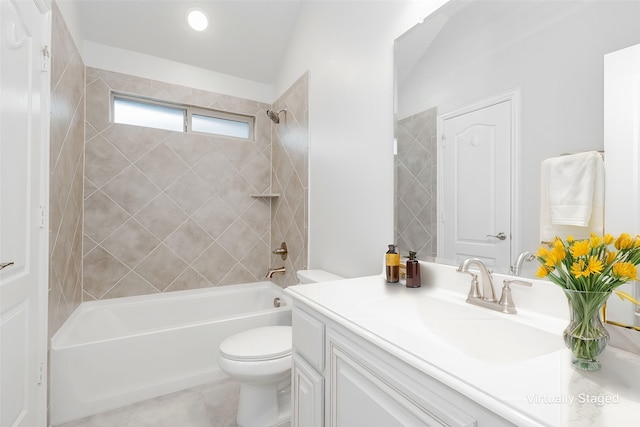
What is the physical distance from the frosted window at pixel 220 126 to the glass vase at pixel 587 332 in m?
2.91

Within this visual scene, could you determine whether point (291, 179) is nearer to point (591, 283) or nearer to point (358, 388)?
point (358, 388)

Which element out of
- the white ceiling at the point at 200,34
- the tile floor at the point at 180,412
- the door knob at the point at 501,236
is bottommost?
the tile floor at the point at 180,412

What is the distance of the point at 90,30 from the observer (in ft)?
7.43

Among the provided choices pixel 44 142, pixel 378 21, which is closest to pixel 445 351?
pixel 378 21

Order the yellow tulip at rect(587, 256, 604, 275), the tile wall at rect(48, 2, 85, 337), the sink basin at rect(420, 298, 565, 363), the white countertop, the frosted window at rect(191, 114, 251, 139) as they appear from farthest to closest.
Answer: the frosted window at rect(191, 114, 251, 139), the tile wall at rect(48, 2, 85, 337), the sink basin at rect(420, 298, 565, 363), the yellow tulip at rect(587, 256, 604, 275), the white countertop

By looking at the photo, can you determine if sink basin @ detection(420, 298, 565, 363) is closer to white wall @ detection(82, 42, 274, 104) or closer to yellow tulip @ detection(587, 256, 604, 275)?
yellow tulip @ detection(587, 256, 604, 275)

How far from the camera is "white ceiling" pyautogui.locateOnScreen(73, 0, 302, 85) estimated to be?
2.25 metres

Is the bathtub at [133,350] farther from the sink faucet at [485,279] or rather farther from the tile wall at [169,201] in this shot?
the sink faucet at [485,279]

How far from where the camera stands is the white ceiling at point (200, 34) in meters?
2.25

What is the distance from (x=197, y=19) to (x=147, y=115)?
2.97ft

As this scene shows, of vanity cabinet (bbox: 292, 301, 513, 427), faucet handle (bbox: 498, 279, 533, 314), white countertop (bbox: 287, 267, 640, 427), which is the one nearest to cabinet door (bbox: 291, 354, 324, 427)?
vanity cabinet (bbox: 292, 301, 513, 427)

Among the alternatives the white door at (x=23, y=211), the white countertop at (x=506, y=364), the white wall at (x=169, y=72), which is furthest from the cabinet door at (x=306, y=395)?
the white wall at (x=169, y=72)

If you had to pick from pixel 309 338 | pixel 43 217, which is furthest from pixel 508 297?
pixel 43 217

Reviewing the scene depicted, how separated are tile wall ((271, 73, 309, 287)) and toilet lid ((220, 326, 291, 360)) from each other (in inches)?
27.2
